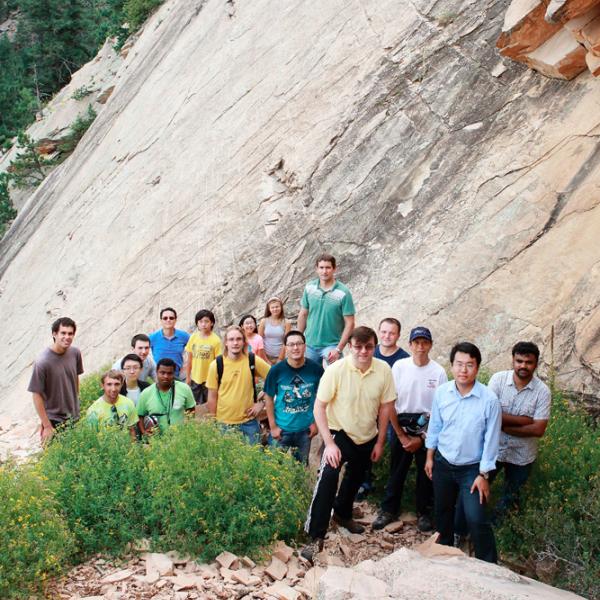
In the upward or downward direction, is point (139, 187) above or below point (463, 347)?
above

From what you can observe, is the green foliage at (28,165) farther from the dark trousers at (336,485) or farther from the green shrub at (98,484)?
the dark trousers at (336,485)

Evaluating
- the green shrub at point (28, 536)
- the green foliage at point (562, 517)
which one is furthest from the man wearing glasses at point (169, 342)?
the green foliage at point (562, 517)

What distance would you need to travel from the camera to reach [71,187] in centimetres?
1911

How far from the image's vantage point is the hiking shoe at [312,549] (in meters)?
6.17

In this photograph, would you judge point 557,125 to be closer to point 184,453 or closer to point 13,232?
point 184,453

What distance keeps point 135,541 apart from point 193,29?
14.4 metres

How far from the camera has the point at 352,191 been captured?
37.1 feet

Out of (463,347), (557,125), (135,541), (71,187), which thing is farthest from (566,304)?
(71,187)

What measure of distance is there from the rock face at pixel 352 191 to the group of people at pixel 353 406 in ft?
7.04

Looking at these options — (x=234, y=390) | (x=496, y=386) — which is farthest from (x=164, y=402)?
(x=496, y=386)

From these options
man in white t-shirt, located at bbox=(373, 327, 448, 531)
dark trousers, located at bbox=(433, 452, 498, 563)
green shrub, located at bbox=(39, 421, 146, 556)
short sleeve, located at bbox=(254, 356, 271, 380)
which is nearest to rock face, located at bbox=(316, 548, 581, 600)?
dark trousers, located at bbox=(433, 452, 498, 563)

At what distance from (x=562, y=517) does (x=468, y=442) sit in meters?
0.99

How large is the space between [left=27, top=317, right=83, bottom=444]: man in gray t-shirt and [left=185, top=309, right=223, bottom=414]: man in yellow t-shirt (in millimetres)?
1483

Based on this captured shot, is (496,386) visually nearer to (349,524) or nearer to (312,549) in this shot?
(349,524)
